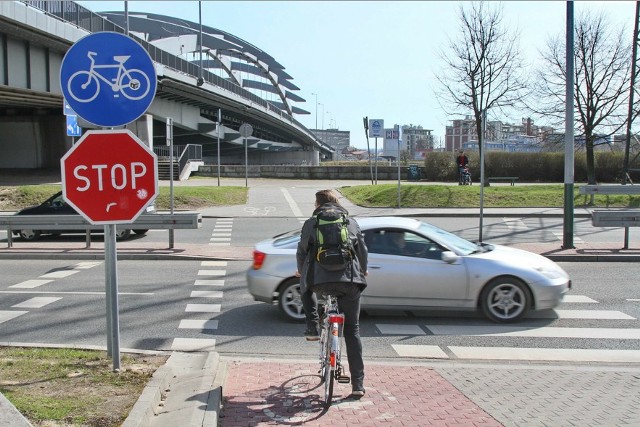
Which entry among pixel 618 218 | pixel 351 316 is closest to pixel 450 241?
pixel 351 316

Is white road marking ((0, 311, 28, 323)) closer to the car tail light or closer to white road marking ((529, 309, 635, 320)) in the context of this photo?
the car tail light

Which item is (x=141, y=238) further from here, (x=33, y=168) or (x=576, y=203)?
(x=33, y=168)

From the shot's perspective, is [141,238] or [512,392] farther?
[141,238]

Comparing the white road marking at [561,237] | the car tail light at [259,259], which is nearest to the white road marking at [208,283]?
the car tail light at [259,259]

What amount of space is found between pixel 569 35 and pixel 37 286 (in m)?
12.6

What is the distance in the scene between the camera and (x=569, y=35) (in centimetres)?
1443

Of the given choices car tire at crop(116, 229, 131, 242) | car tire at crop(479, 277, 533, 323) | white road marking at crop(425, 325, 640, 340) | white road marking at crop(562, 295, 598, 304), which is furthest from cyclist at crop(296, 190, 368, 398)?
car tire at crop(116, 229, 131, 242)

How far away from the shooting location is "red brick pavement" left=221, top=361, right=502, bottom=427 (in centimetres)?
468

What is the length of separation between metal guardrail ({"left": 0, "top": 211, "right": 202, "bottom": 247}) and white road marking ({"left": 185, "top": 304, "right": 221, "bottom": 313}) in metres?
5.85

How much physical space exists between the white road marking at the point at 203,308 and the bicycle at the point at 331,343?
14.0 feet

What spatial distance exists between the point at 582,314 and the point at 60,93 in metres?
27.4

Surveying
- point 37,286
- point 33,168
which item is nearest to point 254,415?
point 37,286

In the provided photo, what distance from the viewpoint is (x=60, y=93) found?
29703 mm

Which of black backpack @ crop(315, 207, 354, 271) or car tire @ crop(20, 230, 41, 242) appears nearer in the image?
black backpack @ crop(315, 207, 354, 271)
